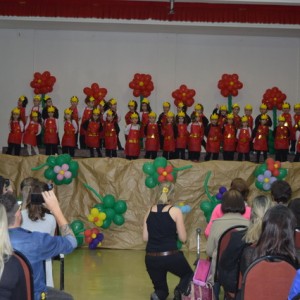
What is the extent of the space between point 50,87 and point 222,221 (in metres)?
10.1

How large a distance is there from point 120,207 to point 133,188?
0.41 meters

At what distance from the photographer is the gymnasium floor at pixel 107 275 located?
645 cm

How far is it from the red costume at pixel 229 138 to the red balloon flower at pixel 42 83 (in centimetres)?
404

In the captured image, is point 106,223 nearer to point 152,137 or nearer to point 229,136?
point 152,137

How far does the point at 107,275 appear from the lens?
291 inches

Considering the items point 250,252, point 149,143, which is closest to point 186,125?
point 149,143

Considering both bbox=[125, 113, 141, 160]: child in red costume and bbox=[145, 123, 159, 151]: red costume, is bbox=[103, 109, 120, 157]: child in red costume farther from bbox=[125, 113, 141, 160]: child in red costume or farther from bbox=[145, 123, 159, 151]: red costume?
bbox=[145, 123, 159, 151]: red costume

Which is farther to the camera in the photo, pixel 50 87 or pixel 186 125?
pixel 50 87

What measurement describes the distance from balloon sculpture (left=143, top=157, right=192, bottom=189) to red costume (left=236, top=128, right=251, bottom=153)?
4094 mm

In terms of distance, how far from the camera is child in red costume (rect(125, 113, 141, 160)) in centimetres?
1259

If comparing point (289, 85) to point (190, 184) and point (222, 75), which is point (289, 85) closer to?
point (222, 75)

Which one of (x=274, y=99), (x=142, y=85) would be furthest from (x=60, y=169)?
(x=274, y=99)

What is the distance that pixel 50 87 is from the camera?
14508 millimetres

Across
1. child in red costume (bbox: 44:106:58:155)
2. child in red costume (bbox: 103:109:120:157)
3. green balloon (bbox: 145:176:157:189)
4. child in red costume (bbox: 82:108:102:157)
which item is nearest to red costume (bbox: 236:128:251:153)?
child in red costume (bbox: 103:109:120:157)
